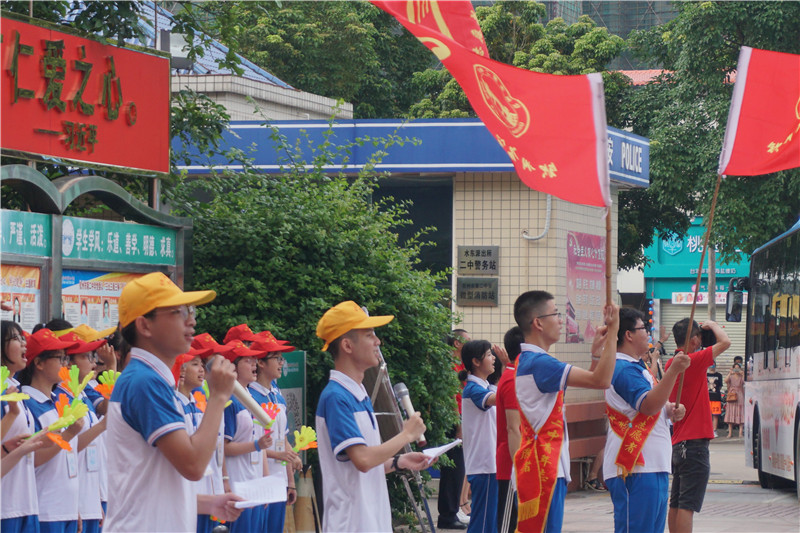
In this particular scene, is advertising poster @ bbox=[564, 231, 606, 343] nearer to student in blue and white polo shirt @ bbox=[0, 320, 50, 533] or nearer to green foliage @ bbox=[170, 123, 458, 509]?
green foliage @ bbox=[170, 123, 458, 509]

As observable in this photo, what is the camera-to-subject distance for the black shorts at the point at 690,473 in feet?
29.2

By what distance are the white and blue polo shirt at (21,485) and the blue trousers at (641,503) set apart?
3.53 meters

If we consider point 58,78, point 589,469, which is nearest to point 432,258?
point 589,469

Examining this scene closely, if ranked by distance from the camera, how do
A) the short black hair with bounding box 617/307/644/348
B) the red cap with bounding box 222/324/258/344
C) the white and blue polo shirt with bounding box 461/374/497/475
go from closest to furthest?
the short black hair with bounding box 617/307/644/348
the red cap with bounding box 222/324/258/344
the white and blue polo shirt with bounding box 461/374/497/475

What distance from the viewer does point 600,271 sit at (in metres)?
16.5

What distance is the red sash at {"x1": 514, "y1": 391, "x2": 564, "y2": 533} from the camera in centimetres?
679

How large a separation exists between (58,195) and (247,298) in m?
1.94

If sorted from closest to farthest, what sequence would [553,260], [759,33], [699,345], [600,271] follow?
[699,345] < [553,260] < [600,271] < [759,33]

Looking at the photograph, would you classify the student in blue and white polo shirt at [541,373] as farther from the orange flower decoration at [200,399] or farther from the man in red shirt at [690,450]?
the man in red shirt at [690,450]

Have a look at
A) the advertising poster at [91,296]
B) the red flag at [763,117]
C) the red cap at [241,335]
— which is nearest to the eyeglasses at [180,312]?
the red cap at [241,335]

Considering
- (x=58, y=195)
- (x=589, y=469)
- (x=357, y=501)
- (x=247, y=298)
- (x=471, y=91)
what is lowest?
(x=589, y=469)

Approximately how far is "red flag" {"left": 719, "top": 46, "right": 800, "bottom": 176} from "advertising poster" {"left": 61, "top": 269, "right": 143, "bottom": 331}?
4.72 m

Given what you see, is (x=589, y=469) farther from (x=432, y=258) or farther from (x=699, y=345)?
(x=699, y=345)

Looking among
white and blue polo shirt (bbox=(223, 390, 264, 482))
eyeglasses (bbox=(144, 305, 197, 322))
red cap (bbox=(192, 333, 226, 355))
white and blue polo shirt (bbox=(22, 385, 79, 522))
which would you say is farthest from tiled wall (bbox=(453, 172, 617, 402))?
eyeglasses (bbox=(144, 305, 197, 322))
